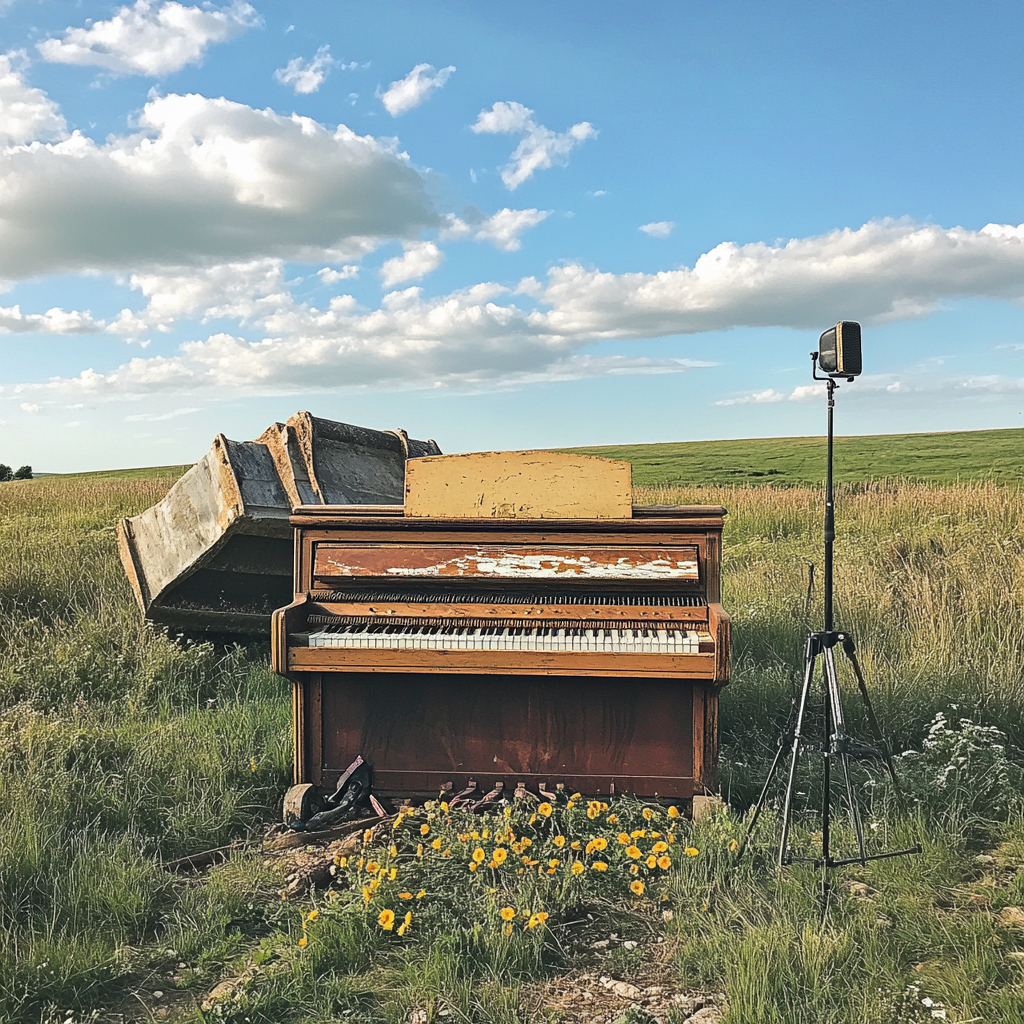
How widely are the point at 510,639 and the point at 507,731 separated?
63cm

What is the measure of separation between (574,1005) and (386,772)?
187 centimetres

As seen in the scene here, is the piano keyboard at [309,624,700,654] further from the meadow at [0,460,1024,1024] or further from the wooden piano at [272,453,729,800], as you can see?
the meadow at [0,460,1024,1024]

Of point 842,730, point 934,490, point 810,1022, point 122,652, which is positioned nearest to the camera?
point 810,1022

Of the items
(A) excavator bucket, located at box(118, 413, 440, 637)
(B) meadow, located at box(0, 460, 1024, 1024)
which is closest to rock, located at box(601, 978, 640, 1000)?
(B) meadow, located at box(0, 460, 1024, 1024)

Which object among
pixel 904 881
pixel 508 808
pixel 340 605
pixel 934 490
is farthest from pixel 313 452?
pixel 934 490

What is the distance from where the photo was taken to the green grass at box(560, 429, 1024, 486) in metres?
30.9

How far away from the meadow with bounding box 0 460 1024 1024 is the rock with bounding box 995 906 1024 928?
0.02 metres

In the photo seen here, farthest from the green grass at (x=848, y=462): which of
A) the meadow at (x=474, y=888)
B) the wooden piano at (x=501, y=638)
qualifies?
the wooden piano at (x=501, y=638)

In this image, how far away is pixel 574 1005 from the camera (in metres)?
3.13

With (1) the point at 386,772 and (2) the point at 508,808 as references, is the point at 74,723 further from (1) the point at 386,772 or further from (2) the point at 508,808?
(2) the point at 508,808

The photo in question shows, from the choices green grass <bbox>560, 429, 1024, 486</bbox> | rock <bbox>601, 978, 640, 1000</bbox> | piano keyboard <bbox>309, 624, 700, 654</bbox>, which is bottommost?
rock <bbox>601, 978, 640, 1000</bbox>

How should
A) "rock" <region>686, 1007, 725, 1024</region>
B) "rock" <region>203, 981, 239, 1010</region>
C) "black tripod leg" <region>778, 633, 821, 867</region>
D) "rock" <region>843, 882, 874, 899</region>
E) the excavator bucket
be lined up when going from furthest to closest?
the excavator bucket, "rock" <region>843, 882, 874, 899</region>, "black tripod leg" <region>778, 633, 821, 867</region>, "rock" <region>203, 981, 239, 1010</region>, "rock" <region>686, 1007, 725, 1024</region>

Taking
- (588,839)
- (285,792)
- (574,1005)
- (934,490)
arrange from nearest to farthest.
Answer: (574,1005)
(588,839)
(285,792)
(934,490)

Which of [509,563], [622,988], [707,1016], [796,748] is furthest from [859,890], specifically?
[509,563]
